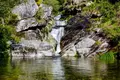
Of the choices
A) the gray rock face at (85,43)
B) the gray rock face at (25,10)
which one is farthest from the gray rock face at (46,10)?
the gray rock face at (85,43)

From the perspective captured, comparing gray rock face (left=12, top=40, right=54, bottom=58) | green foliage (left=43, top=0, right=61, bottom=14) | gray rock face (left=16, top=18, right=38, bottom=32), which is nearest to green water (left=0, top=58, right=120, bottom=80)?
gray rock face (left=12, top=40, right=54, bottom=58)

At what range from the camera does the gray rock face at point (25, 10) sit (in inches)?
2790

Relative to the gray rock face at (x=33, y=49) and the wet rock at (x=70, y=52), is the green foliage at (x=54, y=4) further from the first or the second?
the gray rock face at (x=33, y=49)

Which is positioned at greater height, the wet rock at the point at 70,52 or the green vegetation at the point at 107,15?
the green vegetation at the point at 107,15

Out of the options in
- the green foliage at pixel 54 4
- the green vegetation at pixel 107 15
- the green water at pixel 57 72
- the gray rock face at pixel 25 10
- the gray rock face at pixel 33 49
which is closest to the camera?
the green water at pixel 57 72

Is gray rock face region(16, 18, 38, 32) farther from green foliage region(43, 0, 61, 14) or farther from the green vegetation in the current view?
the green vegetation

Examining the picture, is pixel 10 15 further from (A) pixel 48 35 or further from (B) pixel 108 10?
(B) pixel 108 10

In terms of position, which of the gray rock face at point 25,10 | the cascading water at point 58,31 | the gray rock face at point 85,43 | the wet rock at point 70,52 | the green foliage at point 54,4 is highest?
the green foliage at point 54,4

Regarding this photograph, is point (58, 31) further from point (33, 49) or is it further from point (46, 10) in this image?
point (33, 49)

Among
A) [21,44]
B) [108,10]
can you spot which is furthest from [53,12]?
[21,44]

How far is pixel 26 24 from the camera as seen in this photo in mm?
70125

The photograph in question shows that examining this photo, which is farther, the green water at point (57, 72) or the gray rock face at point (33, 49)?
the gray rock face at point (33, 49)

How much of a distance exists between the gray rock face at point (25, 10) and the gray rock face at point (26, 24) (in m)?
0.94

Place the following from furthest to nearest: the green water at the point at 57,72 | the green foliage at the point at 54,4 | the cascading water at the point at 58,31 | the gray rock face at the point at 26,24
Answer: the green foliage at the point at 54,4 < the cascading water at the point at 58,31 < the gray rock face at the point at 26,24 < the green water at the point at 57,72
